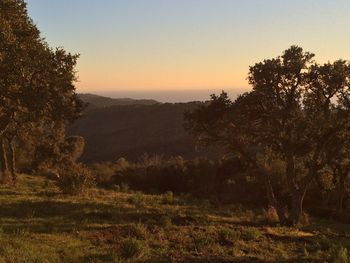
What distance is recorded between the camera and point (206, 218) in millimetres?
23031

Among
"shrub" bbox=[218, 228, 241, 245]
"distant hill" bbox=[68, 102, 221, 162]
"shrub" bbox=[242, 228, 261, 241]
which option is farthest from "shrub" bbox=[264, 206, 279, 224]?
"distant hill" bbox=[68, 102, 221, 162]

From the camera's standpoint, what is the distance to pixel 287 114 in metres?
22.9

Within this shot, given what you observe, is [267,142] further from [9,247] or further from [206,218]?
[9,247]

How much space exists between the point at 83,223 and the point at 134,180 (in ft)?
111

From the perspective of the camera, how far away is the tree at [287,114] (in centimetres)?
2261

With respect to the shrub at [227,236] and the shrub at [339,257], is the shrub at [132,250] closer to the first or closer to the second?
the shrub at [227,236]

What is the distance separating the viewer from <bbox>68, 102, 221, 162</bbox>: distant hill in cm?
10794

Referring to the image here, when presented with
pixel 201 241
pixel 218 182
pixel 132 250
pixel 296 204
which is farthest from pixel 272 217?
pixel 218 182

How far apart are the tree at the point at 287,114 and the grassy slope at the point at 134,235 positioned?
381 cm

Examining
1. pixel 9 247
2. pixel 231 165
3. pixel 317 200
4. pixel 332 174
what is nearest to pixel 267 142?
pixel 9 247

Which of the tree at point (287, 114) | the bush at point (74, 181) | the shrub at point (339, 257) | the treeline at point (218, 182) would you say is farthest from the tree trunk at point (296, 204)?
the treeline at point (218, 182)

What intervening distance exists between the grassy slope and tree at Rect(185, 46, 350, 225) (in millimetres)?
3806

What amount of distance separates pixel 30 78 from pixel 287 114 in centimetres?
1243

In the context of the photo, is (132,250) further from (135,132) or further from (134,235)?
(135,132)
